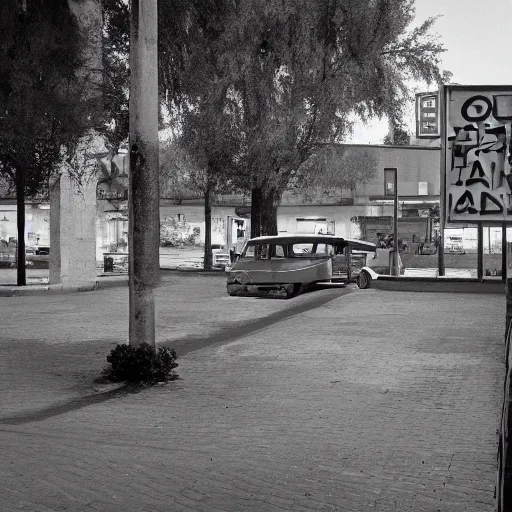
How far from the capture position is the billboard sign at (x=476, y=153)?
19391 mm

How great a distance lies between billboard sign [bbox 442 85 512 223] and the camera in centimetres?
1939

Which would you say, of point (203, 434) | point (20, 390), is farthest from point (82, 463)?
point (20, 390)

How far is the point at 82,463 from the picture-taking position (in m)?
6.32

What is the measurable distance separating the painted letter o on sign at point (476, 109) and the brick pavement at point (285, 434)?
7785mm

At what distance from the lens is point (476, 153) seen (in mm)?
19594

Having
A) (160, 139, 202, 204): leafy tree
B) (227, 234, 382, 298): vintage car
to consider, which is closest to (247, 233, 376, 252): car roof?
(227, 234, 382, 298): vintage car

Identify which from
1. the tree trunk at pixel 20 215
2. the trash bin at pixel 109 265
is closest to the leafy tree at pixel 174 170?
the trash bin at pixel 109 265

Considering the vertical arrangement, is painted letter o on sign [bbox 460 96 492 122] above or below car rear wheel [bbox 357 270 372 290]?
above

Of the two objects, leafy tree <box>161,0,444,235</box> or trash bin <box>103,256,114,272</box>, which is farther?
trash bin <box>103,256,114,272</box>

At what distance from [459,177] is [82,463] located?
14.9 metres

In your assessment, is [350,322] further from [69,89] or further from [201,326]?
[69,89]

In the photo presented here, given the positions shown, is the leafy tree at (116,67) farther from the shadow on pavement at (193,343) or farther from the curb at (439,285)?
the curb at (439,285)

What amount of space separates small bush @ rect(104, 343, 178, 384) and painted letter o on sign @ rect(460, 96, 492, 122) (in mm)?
11854

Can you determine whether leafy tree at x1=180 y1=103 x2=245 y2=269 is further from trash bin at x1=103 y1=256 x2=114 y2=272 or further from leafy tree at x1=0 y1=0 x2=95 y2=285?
trash bin at x1=103 y1=256 x2=114 y2=272
